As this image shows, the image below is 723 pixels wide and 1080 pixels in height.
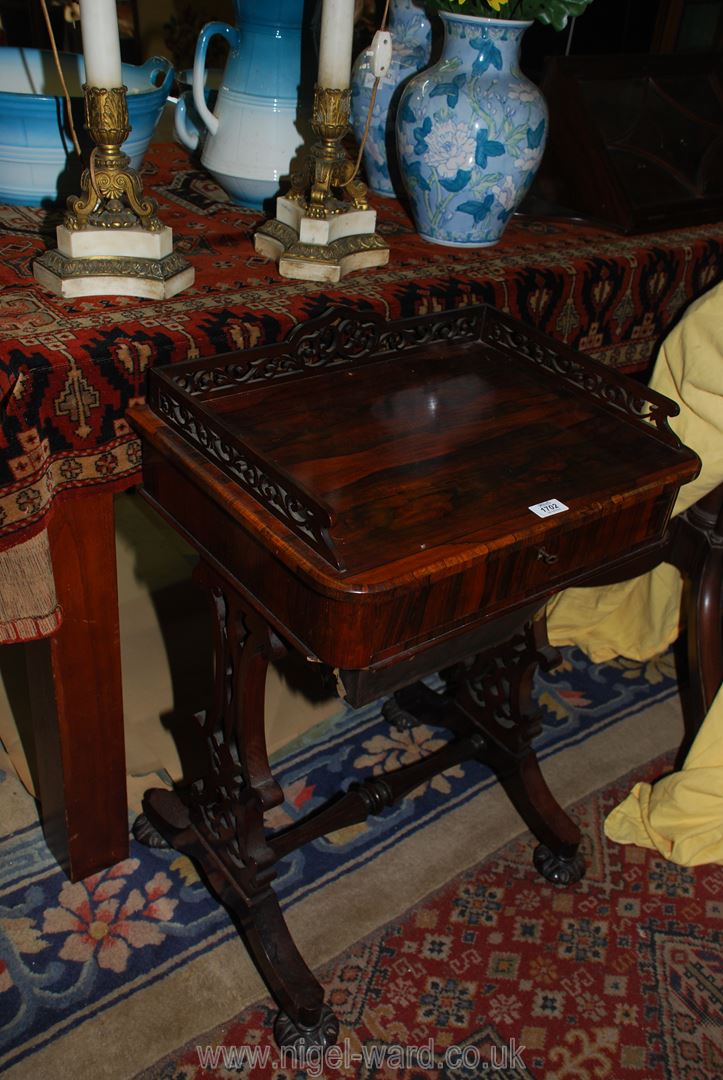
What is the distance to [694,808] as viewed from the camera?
154 cm

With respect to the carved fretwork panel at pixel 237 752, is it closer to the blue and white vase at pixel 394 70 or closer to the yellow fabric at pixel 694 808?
the yellow fabric at pixel 694 808

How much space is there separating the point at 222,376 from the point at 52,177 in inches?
17.9

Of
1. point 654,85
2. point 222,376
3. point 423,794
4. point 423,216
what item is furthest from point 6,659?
point 654,85

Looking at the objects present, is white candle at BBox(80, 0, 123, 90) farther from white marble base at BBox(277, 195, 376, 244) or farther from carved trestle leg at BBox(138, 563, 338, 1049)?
carved trestle leg at BBox(138, 563, 338, 1049)

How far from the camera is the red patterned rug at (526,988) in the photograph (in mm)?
1257

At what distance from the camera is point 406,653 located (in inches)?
36.3

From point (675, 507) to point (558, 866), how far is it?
62cm

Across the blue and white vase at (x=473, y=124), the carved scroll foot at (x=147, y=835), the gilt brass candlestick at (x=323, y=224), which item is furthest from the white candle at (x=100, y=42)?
the carved scroll foot at (x=147, y=835)

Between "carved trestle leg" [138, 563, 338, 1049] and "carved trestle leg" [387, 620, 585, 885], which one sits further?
"carved trestle leg" [387, 620, 585, 885]

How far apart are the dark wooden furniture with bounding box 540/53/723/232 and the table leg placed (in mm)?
999

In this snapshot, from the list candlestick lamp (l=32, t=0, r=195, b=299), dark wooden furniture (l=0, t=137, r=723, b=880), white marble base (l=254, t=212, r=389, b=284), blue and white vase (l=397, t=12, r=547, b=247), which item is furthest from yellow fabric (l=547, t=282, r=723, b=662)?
candlestick lamp (l=32, t=0, r=195, b=299)

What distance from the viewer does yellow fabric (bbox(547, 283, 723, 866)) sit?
4.59 feet

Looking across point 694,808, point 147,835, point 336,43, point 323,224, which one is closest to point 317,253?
point 323,224

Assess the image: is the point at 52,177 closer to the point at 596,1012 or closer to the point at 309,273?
the point at 309,273
